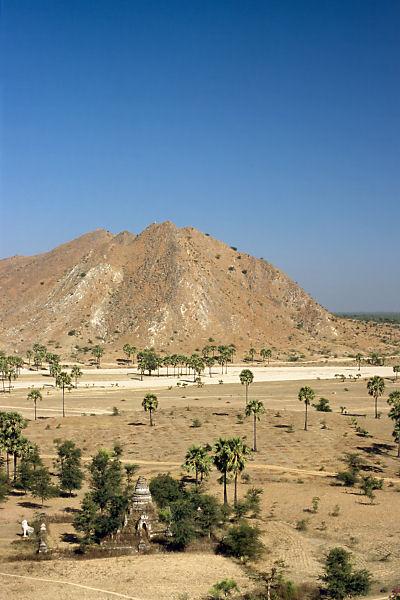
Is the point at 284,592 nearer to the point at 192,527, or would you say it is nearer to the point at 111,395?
the point at 192,527

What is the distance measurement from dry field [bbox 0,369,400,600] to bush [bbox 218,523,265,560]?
840 mm

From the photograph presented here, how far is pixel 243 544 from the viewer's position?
1658 inches

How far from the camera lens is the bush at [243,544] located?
41.8m

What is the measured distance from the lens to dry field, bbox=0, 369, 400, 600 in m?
38.6

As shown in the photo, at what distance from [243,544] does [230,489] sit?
1706 centimetres

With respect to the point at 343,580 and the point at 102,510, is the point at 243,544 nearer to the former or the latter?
the point at 343,580

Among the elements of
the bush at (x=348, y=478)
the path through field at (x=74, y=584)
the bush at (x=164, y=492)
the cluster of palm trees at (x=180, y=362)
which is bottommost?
the path through field at (x=74, y=584)

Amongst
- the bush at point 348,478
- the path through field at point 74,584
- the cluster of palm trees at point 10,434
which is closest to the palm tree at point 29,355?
the cluster of palm trees at point 10,434

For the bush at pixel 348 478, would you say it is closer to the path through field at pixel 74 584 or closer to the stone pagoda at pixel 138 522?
the stone pagoda at pixel 138 522

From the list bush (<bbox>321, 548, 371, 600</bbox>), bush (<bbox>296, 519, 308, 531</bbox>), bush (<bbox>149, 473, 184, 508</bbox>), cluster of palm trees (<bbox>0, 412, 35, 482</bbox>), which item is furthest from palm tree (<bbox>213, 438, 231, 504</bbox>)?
cluster of palm trees (<bbox>0, 412, 35, 482</bbox>)

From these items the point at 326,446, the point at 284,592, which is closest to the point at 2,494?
the point at 284,592

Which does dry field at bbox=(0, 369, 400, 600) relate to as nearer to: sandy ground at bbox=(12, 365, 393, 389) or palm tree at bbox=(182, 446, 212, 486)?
palm tree at bbox=(182, 446, 212, 486)

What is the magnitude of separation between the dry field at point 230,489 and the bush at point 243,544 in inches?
33.1

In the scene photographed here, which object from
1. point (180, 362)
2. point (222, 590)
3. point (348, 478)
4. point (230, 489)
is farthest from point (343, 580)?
point (180, 362)
